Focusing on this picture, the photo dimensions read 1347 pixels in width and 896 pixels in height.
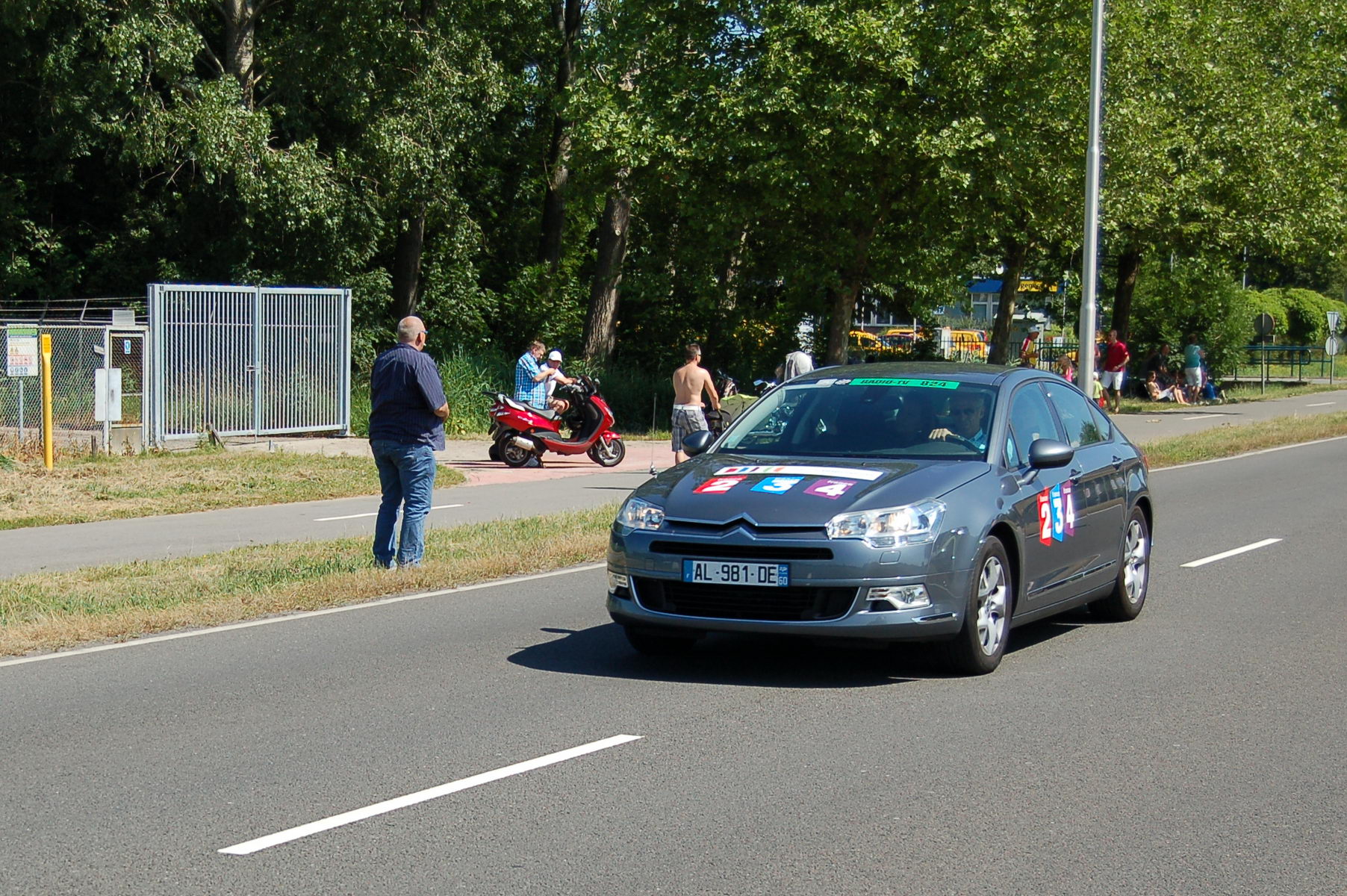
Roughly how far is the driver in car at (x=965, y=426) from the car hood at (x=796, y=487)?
0.25 meters

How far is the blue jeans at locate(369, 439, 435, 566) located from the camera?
36.2 feet

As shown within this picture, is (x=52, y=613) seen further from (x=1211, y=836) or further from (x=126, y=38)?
(x=126, y=38)

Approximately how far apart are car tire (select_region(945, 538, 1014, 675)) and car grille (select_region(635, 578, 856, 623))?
2.21 feet

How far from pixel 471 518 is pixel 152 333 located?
27.2ft

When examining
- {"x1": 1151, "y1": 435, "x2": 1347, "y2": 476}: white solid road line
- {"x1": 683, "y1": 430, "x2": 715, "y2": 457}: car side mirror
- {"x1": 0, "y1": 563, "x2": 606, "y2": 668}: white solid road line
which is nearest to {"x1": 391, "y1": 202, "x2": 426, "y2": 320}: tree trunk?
{"x1": 1151, "y1": 435, "x2": 1347, "y2": 476}: white solid road line

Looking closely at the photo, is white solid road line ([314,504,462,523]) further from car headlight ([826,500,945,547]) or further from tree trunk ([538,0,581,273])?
tree trunk ([538,0,581,273])

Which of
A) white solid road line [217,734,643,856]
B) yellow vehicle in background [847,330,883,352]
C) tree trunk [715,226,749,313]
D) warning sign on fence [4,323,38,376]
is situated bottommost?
white solid road line [217,734,643,856]

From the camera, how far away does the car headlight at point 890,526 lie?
24.3 feet

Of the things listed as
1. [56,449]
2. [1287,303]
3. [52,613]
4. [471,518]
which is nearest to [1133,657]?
[52,613]

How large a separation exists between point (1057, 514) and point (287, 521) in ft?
29.5

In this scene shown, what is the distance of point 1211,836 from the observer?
17.3 ft

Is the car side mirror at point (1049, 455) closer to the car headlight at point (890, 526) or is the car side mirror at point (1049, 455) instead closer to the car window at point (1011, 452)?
the car window at point (1011, 452)

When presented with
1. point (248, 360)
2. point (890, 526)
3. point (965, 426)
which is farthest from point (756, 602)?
point (248, 360)

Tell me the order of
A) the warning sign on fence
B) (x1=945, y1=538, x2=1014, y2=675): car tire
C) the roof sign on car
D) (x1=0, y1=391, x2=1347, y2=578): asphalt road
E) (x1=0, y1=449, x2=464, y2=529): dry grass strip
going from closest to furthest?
1. (x1=945, y1=538, x2=1014, y2=675): car tire
2. the roof sign on car
3. (x1=0, y1=391, x2=1347, y2=578): asphalt road
4. (x1=0, y1=449, x2=464, y2=529): dry grass strip
5. the warning sign on fence
